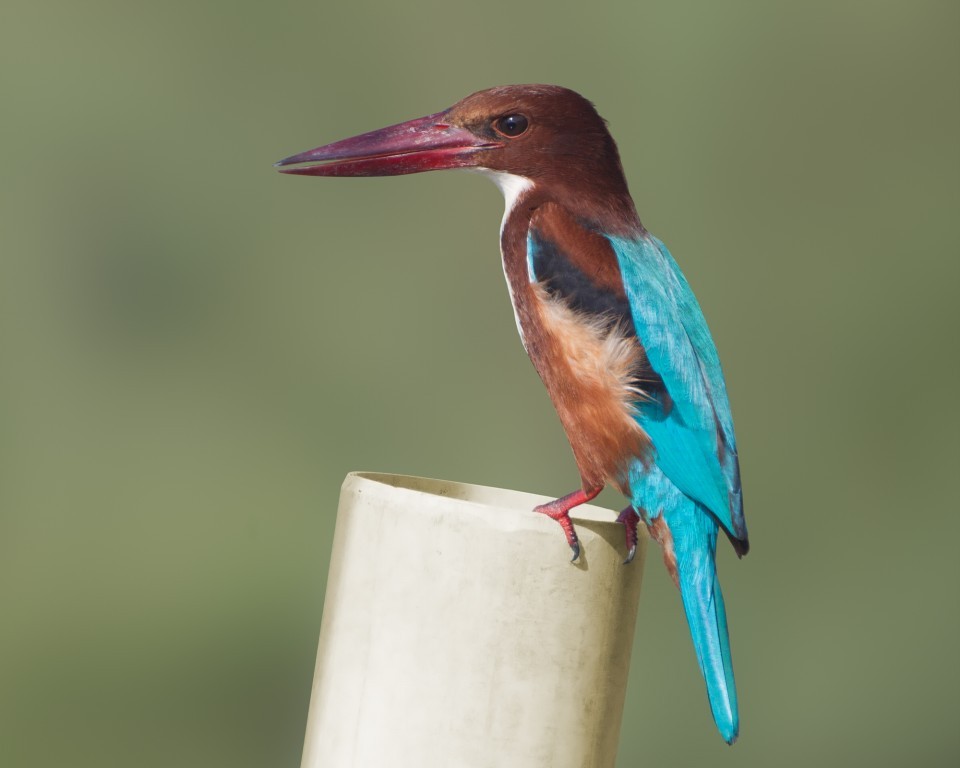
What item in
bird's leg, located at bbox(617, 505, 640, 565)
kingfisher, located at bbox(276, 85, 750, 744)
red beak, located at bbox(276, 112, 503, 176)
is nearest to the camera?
bird's leg, located at bbox(617, 505, 640, 565)

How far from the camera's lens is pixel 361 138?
149 cm

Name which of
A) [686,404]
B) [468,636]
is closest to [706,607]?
[686,404]

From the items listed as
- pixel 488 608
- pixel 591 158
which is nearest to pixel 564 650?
pixel 488 608

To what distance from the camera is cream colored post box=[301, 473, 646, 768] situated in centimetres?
100

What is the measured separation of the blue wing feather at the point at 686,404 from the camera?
1304 millimetres

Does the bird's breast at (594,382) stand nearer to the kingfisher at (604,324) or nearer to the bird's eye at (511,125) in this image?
the kingfisher at (604,324)

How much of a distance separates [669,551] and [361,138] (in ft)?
2.10

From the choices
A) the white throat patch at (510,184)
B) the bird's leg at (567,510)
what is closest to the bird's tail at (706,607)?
the bird's leg at (567,510)

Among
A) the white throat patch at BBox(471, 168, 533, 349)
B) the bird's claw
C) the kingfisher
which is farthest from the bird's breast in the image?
the bird's claw

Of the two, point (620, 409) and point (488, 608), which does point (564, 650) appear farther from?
point (620, 409)

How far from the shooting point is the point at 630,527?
3.92ft

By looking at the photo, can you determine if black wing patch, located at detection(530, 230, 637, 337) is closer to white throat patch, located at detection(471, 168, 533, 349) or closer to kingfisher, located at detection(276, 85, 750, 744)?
kingfisher, located at detection(276, 85, 750, 744)

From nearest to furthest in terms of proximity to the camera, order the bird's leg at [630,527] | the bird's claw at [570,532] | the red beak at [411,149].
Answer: the bird's claw at [570,532] < the bird's leg at [630,527] < the red beak at [411,149]

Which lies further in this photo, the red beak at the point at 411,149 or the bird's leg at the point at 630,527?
the red beak at the point at 411,149
